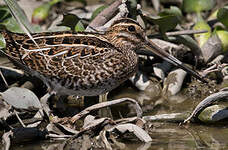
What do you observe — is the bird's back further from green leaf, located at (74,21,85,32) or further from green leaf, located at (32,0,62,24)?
green leaf, located at (32,0,62,24)

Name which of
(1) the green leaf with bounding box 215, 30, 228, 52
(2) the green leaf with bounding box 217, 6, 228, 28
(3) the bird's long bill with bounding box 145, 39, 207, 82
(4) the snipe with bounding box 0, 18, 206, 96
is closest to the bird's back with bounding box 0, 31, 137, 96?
(4) the snipe with bounding box 0, 18, 206, 96

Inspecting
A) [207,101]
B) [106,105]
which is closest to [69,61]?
[106,105]

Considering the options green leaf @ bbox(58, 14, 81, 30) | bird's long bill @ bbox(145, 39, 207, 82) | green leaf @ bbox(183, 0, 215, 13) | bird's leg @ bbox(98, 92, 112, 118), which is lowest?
bird's leg @ bbox(98, 92, 112, 118)

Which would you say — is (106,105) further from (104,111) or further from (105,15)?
(105,15)

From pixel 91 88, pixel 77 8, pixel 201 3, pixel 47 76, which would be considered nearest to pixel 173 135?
pixel 91 88

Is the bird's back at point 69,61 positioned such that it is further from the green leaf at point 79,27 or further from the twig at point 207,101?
the twig at point 207,101
